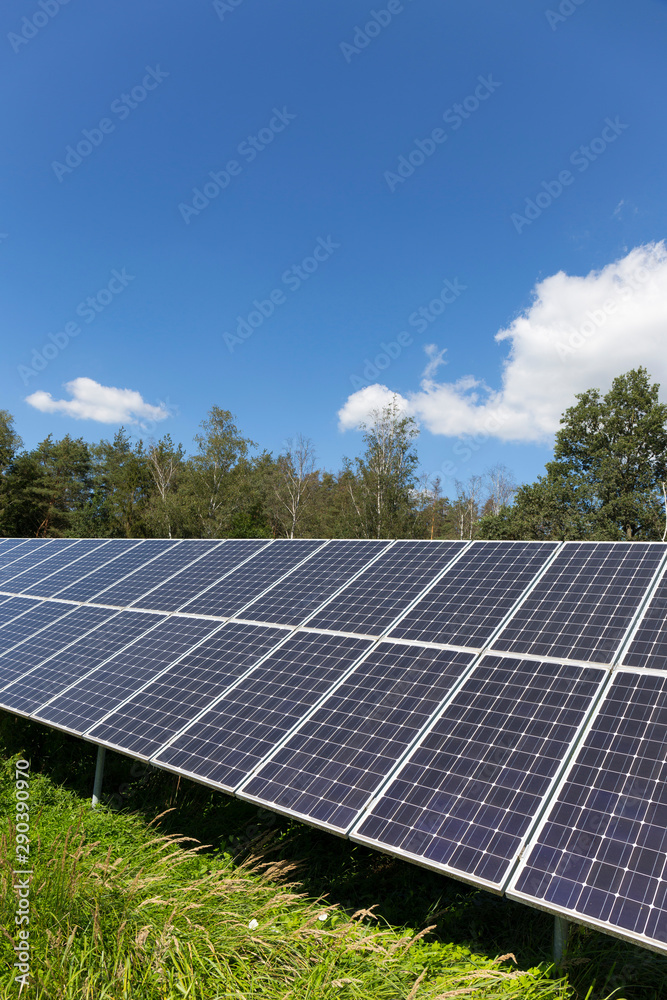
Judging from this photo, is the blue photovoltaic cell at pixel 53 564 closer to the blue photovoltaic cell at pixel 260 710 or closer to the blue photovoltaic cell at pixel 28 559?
the blue photovoltaic cell at pixel 28 559

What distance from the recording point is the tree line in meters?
42.6

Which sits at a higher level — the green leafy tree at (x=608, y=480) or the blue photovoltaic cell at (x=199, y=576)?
the green leafy tree at (x=608, y=480)

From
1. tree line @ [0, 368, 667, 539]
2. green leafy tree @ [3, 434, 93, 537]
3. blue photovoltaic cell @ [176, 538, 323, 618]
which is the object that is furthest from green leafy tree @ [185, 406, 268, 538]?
blue photovoltaic cell @ [176, 538, 323, 618]

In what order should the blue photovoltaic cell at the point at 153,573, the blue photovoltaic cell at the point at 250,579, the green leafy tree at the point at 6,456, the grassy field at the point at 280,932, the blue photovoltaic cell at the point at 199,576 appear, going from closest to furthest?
1. the grassy field at the point at 280,932
2. the blue photovoltaic cell at the point at 250,579
3. the blue photovoltaic cell at the point at 199,576
4. the blue photovoltaic cell at the point at 153,573
5. the green leafy tree at the point at 6,456

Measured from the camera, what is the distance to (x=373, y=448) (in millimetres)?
49938

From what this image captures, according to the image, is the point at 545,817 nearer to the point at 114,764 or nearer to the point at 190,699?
the point at 190,699

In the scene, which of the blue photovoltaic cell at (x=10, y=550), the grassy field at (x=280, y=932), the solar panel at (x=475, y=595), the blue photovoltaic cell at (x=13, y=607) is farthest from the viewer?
the blue photovoltaic cell at (x=10, y=550)

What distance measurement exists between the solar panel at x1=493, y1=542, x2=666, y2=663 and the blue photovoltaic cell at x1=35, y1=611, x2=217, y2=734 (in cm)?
577

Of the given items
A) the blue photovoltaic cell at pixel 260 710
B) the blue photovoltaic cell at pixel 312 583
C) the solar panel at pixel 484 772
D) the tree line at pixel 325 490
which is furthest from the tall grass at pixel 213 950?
the tree line at pixel 325 490

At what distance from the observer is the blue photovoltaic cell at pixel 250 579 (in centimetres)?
1187

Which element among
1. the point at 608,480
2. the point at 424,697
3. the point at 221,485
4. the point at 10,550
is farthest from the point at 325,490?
the point at 424,697

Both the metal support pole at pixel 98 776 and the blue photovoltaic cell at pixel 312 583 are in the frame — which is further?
the blue photovoltaic cell at pixel 312 583

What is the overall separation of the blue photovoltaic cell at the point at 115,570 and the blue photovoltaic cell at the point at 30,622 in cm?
46

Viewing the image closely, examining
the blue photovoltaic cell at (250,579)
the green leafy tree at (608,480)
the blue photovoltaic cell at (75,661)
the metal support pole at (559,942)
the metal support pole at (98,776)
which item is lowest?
the metal support pole at (98,776)
